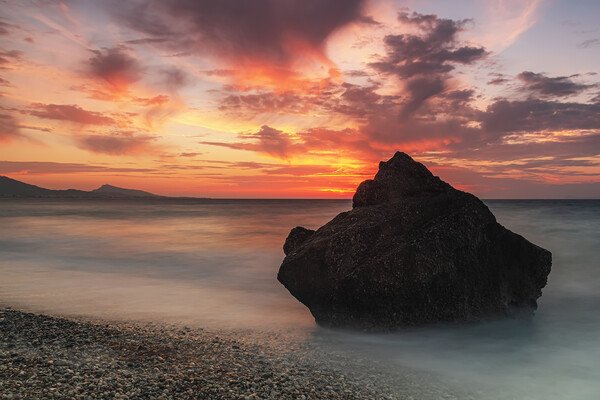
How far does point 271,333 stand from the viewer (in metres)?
8.45

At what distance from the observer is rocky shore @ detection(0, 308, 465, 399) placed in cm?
501

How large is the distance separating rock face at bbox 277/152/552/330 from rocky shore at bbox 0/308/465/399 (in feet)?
4.45

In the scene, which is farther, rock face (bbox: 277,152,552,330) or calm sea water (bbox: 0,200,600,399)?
rock face (bbox: 277,152,552,330)

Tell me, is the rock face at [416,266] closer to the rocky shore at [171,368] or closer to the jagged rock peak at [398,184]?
the jagged rock peak at [398,184]

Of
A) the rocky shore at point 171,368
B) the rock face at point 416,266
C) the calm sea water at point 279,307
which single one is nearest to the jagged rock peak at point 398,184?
the rock face at point 416,266

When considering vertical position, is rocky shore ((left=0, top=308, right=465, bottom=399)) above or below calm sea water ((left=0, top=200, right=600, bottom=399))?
above

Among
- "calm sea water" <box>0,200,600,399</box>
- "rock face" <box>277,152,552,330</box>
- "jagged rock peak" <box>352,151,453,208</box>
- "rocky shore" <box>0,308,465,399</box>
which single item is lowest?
"calm sea water" <box>0,200,600,399</box>

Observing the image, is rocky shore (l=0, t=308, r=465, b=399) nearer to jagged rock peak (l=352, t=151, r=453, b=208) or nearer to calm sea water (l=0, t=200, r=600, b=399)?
calm sea water (l=0, t=200, r=600, b=399)

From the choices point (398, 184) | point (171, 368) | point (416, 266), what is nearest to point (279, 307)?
point (416, 266)

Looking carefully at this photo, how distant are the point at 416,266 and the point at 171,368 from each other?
471cm

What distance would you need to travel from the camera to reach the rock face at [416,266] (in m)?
8.07

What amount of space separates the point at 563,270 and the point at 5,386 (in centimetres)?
1834

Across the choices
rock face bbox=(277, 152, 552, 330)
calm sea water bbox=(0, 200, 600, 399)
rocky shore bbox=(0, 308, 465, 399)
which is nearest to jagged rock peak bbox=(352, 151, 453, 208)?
rock face bbox=(277, 152, 552, 330)

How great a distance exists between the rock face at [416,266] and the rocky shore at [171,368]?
4.45ft
